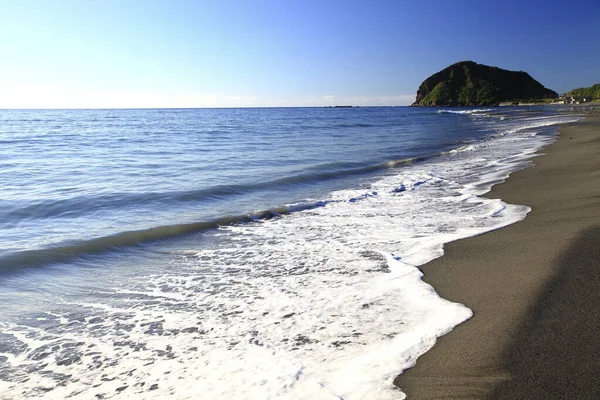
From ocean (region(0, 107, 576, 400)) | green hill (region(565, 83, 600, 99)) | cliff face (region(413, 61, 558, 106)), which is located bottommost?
ocean (region(0, 107, 576, 400))

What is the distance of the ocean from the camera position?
10.7ft

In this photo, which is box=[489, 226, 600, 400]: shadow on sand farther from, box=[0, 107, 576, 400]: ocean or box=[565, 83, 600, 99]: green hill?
box=[565, 83, 600, 99]: green hill

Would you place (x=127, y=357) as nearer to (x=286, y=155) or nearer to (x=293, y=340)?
(x=293, y=340)

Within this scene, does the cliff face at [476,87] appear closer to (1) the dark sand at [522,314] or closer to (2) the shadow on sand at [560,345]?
(1) the dark sand at [522,314]

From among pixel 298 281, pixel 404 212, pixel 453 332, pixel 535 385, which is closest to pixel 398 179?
pixel 404 212

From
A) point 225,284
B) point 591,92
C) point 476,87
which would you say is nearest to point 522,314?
point 225,284

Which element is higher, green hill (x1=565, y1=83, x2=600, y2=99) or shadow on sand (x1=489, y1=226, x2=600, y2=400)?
green hill (x1=565, y1=83, x2=600, y2=99)

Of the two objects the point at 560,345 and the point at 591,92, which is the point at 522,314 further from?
the point at 591,92

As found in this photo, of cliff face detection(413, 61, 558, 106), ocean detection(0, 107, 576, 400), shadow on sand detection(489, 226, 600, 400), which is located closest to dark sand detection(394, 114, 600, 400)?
shadow on sand detection(489, 226, 600, 400)

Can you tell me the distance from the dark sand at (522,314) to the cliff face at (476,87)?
15755cm

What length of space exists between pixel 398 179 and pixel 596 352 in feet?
35.6

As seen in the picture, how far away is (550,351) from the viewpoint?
302 centimetres

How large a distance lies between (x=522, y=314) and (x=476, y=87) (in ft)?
572

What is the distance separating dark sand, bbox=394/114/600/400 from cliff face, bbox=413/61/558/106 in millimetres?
157554
